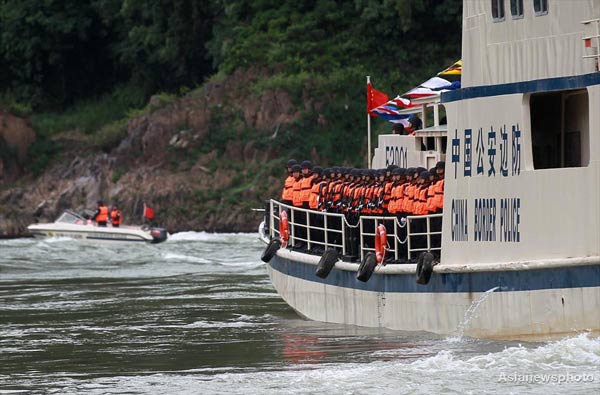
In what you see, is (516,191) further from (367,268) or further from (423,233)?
(367,268)

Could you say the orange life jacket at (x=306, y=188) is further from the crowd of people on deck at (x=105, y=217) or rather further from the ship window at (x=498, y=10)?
the crowd of people on deck at (x=105, y=217)

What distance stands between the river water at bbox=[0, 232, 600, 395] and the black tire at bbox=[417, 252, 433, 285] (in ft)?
2.42

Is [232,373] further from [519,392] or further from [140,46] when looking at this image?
[140,46]

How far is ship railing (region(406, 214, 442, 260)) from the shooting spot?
2088 cm

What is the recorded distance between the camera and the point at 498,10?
19391 mm

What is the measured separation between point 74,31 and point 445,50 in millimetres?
18933

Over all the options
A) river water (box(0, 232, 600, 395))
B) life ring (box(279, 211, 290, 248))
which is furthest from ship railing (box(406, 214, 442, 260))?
life ring (box(279, 211, 290, 248))

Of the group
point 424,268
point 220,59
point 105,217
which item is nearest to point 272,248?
point 424,268

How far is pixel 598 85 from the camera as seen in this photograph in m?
17.9

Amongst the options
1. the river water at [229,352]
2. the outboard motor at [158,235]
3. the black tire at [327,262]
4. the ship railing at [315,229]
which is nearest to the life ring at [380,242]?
the river water at [229,352]

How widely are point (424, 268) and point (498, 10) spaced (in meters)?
3.25

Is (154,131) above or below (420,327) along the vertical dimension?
above

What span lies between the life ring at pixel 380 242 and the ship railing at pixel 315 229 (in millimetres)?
1259

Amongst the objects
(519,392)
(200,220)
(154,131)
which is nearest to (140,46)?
(154,131)
